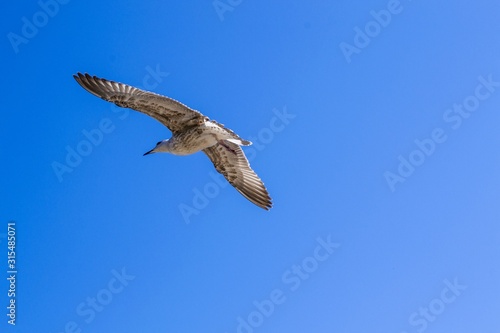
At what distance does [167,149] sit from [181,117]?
62cm

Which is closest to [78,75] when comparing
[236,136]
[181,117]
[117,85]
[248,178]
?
[117,85]

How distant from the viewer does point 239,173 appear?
15.7m

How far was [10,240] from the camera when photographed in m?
15.9

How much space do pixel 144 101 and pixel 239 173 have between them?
300 cm

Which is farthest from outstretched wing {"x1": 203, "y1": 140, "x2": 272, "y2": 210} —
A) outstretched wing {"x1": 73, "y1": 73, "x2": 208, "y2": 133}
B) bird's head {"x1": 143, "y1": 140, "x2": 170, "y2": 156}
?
outstretched wing {"x1": 73, "y1": 73, "x2": 208, "y2": 133}

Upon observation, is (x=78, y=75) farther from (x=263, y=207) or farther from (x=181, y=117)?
(x=263, y=207)

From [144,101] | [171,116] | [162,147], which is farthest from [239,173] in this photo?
[144,101]

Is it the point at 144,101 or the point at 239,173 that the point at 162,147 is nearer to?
the point at 144,101

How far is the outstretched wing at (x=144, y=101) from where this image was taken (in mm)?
13289

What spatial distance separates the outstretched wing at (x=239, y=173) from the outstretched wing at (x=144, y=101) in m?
1.90

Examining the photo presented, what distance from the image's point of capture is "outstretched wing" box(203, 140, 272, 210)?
50.9 feet

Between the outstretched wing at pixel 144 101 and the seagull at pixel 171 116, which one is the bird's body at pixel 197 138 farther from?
the outstretched wing at pixel 144 101

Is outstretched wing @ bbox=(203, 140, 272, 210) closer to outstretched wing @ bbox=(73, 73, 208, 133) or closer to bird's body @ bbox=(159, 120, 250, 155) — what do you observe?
bird's body @ bbox=(159, 120, 250, 155)

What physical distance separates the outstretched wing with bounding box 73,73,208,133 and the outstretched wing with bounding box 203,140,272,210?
190 cm
